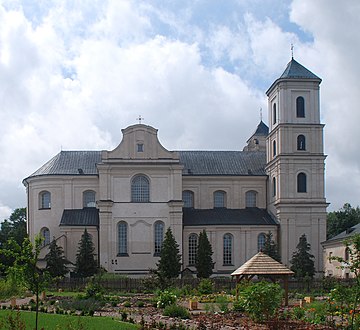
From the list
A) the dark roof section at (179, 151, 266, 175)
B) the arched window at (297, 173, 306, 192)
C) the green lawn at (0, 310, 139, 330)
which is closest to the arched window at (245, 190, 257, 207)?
the dark roof section at (179, 151, 266, 175)

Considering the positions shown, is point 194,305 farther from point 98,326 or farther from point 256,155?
point 256,155

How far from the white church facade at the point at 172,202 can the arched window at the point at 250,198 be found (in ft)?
4.05

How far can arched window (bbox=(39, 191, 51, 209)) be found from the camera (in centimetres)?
7106

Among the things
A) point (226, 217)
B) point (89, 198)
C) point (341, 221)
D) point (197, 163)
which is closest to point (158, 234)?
point (226, 217)

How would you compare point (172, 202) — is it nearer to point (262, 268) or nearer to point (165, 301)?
point (262, 268)

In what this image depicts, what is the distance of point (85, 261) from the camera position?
63.6 meters

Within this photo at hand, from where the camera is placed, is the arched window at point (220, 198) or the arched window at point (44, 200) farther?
the arched window at point (220, 198)

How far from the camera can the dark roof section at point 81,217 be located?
222 ft

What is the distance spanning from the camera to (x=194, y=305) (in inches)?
1344

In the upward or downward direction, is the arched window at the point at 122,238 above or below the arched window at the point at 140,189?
below

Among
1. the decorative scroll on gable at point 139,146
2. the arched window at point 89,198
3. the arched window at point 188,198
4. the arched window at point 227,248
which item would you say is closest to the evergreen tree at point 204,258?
the arched window at point 227,248

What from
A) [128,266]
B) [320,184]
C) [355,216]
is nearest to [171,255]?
[128,266]

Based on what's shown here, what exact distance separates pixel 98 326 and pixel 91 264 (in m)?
38.6

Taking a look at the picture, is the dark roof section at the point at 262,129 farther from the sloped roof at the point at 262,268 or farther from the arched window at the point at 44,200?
the sloped roof at the point at 262,268
